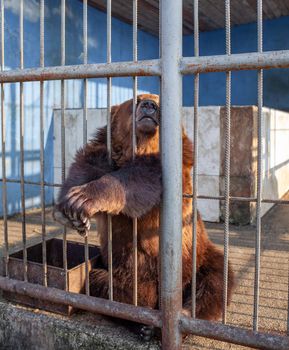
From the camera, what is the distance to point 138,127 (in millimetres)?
2809

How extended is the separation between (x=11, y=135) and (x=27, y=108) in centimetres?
56

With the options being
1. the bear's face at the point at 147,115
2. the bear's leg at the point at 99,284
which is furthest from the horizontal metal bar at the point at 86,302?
the bear's face at the point at 147,115

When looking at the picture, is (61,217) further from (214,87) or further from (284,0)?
(214,87)

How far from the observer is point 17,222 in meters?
6.16

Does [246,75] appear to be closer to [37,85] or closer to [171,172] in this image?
[37,85]

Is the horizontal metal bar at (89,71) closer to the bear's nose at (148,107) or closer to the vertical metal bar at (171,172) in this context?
the vertical metal bar at (171,172)

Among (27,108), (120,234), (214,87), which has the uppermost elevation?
(214,87)

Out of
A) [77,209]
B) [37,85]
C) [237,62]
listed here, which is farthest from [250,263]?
[37,85]

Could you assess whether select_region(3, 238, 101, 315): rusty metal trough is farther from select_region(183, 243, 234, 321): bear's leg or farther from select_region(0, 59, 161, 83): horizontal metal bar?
select_region(0, 59, 161, 83): horizontal metal bar

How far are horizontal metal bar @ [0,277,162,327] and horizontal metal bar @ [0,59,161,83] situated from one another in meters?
1.37

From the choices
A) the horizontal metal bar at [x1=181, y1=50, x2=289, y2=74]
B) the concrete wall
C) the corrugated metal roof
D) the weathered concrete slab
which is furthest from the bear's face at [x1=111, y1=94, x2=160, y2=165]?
the corrugated metal roof

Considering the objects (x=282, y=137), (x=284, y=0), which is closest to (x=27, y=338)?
(x=282, y=137)

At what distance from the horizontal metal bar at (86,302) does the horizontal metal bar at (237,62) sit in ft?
4.58

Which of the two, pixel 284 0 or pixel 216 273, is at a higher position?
pixel 284 0
